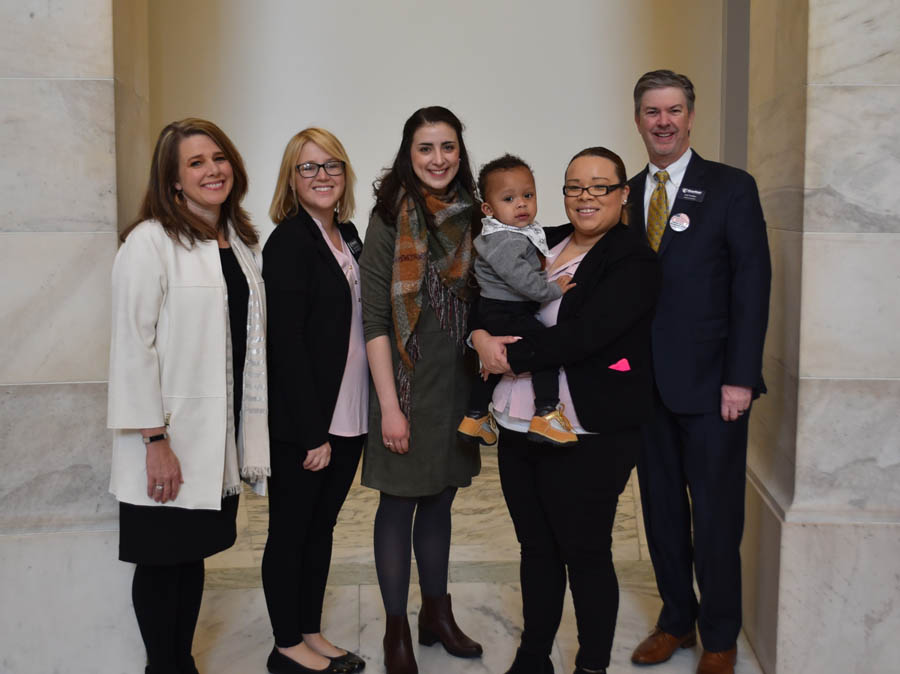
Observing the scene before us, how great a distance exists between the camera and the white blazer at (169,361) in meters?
2.45

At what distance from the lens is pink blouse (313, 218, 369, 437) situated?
2799mm

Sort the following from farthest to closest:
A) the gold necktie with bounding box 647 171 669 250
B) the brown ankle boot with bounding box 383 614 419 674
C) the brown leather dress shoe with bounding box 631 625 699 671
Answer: the brown leather dress shoe with bounding box 631 625 699 671, the brown ankle boot with bounding box 383 614 419 674, the gold necktie with bounding box 647 171 669 250

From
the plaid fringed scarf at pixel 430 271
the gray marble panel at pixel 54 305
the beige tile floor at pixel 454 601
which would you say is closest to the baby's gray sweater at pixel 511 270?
the plaid fringed scarf at pixel 430 271

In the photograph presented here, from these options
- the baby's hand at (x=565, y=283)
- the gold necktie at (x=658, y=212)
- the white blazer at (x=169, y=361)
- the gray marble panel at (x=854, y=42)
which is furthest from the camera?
the gold necktie at (x=658, y=212)

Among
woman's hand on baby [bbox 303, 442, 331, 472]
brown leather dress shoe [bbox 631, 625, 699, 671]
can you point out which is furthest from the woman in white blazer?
brown leather dress shoe [bbox 631, 625, 699, 671]

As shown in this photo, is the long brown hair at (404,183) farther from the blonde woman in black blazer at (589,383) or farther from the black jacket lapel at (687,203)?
the black jacket lapel at (687,203)

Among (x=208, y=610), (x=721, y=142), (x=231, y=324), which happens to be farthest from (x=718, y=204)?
(x=721, y=142)

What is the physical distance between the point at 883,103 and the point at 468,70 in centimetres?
331

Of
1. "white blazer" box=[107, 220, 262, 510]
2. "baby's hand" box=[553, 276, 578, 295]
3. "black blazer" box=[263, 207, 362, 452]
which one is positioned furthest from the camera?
"black blazer" box=[263, 207, 362, 452]

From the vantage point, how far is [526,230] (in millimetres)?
2604

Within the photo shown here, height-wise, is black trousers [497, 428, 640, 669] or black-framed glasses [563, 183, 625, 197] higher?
black-framed glasses [563, 183, 625, 197]

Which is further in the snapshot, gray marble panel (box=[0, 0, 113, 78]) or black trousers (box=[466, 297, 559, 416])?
gray marble panel (box=[0, 0, 113, 78])

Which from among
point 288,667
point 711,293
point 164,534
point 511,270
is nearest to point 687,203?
point 711,293

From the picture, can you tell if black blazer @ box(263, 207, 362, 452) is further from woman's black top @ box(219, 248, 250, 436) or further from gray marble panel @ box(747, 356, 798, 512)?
gray marble panel @ box(747, 356, 798, 512)
